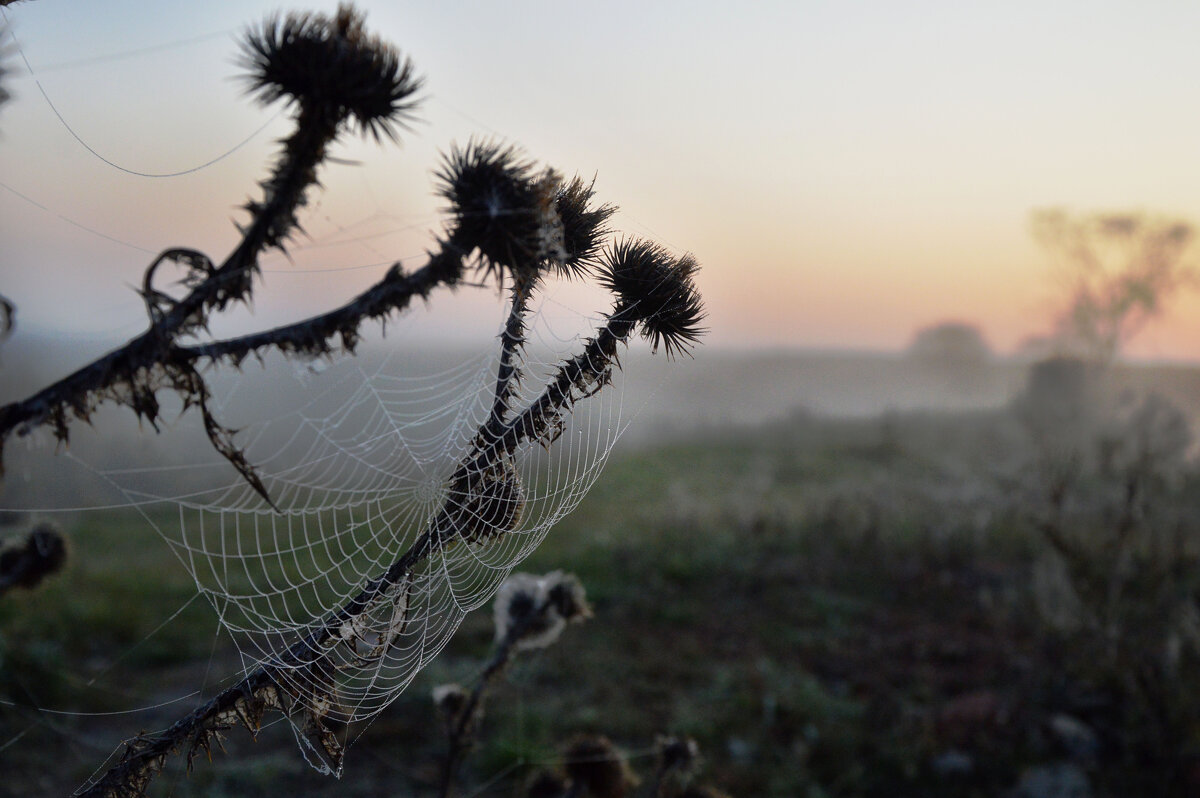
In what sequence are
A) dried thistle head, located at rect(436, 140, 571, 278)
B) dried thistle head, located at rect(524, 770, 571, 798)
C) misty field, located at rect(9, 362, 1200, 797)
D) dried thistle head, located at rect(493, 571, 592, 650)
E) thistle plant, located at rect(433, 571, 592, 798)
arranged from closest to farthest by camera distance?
dried thistle head, located at rect(436, 140, 571, 278) < thistle plant, located at rect(433, 571, 592, 798) < dried thistle head, located at rect(493, 571, 592, 650) < dried thistle head, located at rect(524, 770, 571, 798) < misty field, located at rect(9, 362, 1200, 797)

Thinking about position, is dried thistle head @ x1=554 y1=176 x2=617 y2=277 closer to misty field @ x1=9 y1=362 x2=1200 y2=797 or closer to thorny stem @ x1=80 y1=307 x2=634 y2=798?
thorny stem @ x1=80 y1=307 x2=634 y2=798

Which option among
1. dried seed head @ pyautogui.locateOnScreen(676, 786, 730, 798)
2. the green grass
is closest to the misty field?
the green grass

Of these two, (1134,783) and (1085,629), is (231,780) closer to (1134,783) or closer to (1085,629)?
(1134,783)

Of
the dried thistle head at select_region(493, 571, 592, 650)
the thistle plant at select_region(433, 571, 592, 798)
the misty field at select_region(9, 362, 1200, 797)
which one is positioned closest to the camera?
the thistle plant at select_region(433, 571, 592, 798)

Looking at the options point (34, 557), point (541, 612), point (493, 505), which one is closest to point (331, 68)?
point (493, 505)

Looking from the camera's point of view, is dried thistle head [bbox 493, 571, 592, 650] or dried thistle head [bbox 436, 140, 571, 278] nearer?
dried thistle head [bbox 436, 140, 571, 278]

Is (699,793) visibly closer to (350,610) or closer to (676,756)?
(676,756)

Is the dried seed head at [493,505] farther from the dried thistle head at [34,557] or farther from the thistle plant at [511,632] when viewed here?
the dried thistle head at [34,557]
